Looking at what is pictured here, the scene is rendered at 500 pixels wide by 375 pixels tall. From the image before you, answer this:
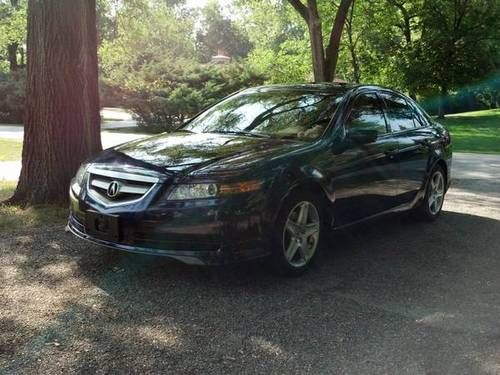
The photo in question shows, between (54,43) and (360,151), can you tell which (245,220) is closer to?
(360,151)

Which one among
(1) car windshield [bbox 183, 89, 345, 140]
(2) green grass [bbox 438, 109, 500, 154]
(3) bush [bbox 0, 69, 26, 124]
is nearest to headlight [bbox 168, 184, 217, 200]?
(1) car windshield [bbox 183, 89, 345, 140]

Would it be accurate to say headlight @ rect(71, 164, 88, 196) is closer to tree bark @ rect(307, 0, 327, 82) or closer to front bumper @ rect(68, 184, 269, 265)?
front bumper @ rect(68, 184, 269, 265)

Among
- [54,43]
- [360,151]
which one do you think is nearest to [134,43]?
[54,43]

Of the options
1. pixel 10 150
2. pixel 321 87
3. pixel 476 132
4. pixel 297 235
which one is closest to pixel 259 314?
pixel 297 235

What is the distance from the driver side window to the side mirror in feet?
0.16

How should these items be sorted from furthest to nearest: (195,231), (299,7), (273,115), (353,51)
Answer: (353,51)
(299,7)
(273,115)
(195,231)

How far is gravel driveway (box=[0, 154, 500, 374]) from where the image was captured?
3.50 metres

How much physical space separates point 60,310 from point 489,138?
20.2 m

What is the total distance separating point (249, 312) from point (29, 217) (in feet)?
11.5

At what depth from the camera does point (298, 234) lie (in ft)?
16.1

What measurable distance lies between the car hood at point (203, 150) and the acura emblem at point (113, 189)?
273 mm

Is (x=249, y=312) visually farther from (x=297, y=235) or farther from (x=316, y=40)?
(x=316, y=40)

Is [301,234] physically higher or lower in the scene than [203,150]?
lower

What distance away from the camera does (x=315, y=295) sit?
4.57 metres
